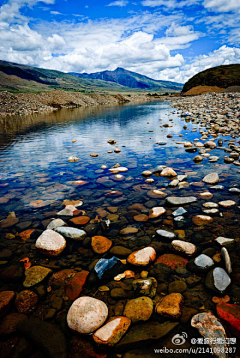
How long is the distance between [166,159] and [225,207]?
4.84 metres

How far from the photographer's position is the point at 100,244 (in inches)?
152

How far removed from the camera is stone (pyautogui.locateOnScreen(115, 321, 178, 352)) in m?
2.20

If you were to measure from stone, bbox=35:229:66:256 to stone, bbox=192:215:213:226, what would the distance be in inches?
121

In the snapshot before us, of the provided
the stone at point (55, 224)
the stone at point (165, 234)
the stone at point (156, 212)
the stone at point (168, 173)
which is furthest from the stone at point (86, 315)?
the stone at point (168, 173)

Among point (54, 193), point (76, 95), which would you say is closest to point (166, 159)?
point (54, 193)

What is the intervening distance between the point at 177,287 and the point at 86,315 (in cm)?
145

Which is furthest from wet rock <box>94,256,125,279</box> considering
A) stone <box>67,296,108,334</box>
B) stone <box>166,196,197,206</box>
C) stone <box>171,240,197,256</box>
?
stone <box>166,196,197,206</box>

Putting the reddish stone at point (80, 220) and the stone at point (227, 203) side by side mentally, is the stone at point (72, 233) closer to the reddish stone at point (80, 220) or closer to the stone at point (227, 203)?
the reddish stone at point (80, 220)

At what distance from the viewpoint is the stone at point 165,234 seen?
3.90 metres

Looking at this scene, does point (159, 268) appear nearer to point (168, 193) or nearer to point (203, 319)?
point (203, 319)

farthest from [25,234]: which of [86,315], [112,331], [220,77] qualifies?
[220,77]

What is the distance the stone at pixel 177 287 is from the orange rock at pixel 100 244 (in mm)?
1386

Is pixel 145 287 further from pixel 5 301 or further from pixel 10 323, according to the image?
pixel 5 301

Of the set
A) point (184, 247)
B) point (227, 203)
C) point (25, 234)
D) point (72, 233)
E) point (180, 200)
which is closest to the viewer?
point (184, 247)
